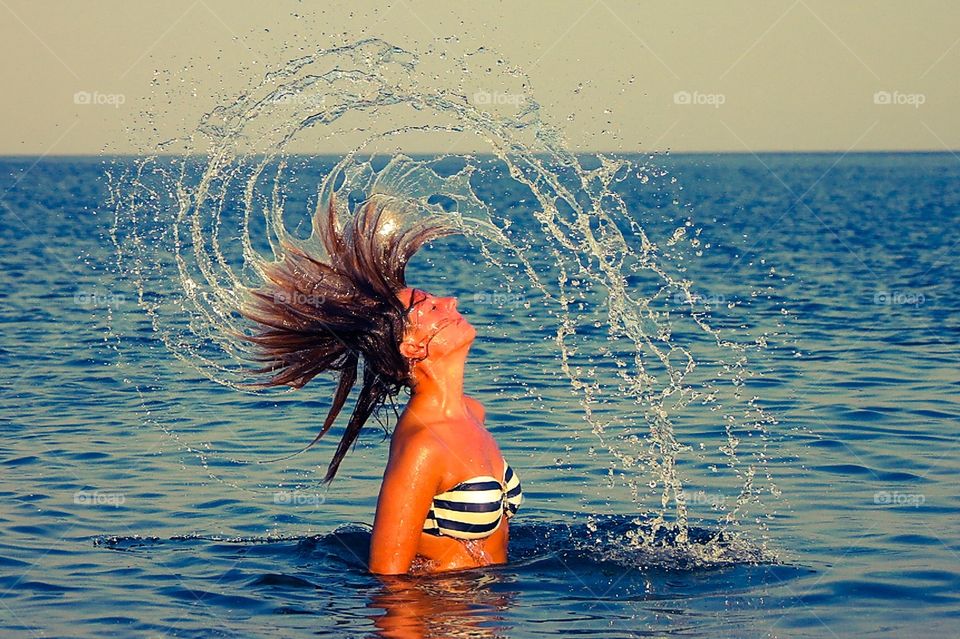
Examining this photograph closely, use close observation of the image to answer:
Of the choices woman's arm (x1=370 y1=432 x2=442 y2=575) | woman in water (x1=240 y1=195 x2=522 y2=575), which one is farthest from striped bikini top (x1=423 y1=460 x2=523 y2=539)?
woman's arm (x1=370 y1=432 x2=442 y2=575)

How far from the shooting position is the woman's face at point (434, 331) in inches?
305

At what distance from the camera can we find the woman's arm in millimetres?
7406

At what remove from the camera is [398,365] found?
7.82 metres

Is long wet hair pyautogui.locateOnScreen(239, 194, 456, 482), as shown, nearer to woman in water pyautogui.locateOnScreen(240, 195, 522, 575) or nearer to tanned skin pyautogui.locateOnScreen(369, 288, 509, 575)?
woman in water pyautogui.locateOnScreen(240, 195, 522, 575)

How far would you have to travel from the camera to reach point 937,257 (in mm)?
37125

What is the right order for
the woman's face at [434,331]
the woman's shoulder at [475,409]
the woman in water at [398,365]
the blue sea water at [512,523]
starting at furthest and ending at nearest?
the woman's shoulder at [475,409]
the blue sea water at [512,523]
the woman's face at [434,331]
the woman in water at [398,365]

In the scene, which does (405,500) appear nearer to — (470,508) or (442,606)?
(470,508)

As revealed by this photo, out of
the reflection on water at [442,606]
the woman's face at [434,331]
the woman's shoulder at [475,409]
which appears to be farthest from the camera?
the woman's shoulder at [475,409]

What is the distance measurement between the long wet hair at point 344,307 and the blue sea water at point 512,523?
1.26 metres

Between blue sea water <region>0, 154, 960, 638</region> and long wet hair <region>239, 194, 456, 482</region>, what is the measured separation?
1.26m

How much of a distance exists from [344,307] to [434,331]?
0.56m

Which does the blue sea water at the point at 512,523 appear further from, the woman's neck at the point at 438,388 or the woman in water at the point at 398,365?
the woman's neck at the point at 438,388

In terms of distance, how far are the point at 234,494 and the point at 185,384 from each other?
5.23m

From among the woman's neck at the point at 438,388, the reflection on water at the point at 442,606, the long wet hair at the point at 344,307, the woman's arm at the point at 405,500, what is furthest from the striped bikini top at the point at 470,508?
the long wet hair at the point at 344,307
